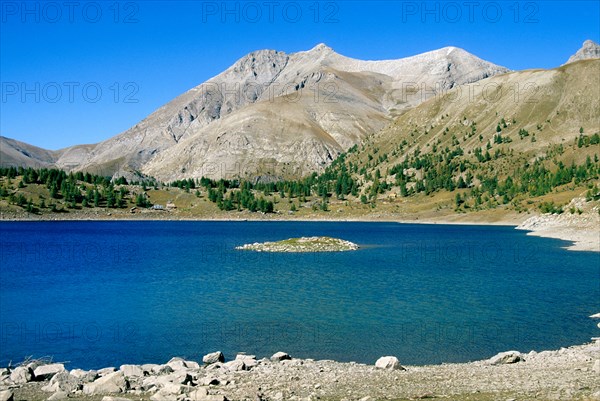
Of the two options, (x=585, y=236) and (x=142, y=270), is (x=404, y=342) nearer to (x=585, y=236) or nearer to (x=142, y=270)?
(x=142, y=270)

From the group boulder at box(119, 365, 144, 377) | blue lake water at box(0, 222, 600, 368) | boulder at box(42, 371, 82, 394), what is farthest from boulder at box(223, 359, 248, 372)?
boulder at box(42, 371, 82, 394)

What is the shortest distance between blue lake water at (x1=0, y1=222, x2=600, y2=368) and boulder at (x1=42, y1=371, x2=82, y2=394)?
7377 mm

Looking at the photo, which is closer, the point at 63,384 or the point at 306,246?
the point at 63,384

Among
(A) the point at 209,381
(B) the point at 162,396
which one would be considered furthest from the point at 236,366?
(B) the point at 162,396

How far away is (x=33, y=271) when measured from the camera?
240 ft

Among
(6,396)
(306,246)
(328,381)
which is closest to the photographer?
(6,396)

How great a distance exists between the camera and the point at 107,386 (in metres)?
22.2

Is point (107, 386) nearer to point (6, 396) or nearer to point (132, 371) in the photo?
point (132, 371)

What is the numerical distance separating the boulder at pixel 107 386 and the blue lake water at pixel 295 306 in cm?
857

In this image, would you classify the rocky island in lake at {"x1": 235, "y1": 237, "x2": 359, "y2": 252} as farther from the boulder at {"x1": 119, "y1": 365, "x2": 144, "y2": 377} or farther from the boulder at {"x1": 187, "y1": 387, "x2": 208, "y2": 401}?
the boulder at {"x1": 187, "y1": 387, "x2": 208, "y2": 401}

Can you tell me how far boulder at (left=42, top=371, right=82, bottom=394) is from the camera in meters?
22.5

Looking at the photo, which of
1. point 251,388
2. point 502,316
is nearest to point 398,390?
point 251,388

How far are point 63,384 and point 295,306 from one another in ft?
85.2

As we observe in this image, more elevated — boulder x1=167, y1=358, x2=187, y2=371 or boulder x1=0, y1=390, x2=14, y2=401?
boulder x1=0, y1=390, x2=14, y2=401
